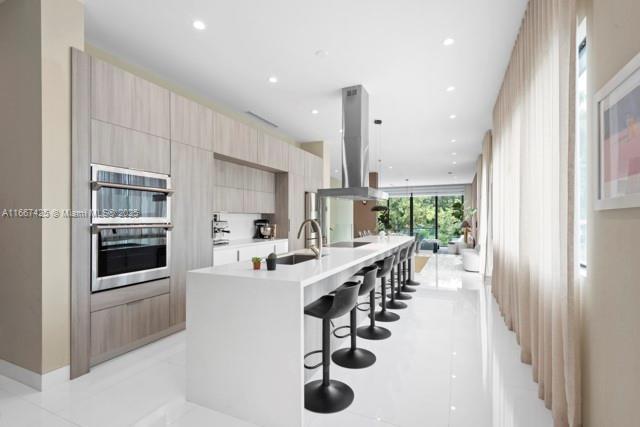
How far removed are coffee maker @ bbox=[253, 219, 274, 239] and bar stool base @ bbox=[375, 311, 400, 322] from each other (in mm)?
2492

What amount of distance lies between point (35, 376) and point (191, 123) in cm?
271

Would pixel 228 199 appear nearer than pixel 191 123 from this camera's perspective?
No

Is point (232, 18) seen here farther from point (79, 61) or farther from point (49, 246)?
point (49, 246)

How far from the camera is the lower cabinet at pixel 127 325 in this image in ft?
8.68

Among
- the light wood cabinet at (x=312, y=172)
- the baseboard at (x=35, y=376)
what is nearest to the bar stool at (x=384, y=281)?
the baseboard at (x=35, y=376)

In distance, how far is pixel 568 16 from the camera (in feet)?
5.69

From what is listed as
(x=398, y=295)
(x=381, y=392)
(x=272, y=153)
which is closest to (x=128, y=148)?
(x=272, y=153)

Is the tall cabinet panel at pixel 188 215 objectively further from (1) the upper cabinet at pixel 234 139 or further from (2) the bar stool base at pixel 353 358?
(2) the bar stool base at pixel 353 358

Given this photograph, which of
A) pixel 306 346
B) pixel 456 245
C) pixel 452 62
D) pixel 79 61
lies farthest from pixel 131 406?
pixel 456 245

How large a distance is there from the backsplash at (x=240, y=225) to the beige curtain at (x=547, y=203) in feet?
13.1

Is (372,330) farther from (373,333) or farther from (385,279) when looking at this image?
(385,279)

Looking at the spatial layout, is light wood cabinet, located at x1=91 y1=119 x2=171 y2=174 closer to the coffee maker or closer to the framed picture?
the coffee maker

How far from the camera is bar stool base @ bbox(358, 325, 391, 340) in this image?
3.19m

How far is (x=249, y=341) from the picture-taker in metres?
1.95
